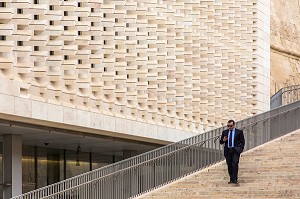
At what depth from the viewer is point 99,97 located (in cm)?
2772

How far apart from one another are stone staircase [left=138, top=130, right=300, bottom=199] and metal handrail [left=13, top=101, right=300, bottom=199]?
0.54 meters

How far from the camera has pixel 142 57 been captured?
30484 millimetres

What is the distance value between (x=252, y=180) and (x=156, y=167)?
3.07 metres

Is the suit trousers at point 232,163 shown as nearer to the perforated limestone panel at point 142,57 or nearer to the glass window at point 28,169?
the perforated limestone panel at point 142,57

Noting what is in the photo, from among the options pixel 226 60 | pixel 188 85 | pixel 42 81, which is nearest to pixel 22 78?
pixel 42 81

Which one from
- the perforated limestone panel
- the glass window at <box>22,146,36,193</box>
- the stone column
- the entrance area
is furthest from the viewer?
the glass window at <box>22,146,36,193</box>

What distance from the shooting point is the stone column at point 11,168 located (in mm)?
25953

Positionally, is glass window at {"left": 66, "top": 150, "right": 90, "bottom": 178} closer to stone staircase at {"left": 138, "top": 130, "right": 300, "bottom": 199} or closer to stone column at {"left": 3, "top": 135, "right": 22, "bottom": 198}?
stone column at {"left": 3, "top": 135, "right": 22, "bottom": 198}

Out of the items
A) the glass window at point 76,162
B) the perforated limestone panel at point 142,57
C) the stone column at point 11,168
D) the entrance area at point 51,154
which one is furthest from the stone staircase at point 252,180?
the glass window at point 76,162

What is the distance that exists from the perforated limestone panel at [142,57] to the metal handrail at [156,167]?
2436 mm

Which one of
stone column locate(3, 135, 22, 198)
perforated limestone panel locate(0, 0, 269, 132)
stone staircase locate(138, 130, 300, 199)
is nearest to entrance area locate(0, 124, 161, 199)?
stone column locate(3, 135, 22, 198)

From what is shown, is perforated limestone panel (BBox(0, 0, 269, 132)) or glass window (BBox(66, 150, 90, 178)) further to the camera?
glass window (BBox(66, 150, 90, 178))

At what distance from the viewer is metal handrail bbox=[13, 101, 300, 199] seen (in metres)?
23.1

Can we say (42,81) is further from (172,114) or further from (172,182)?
(172,114)
